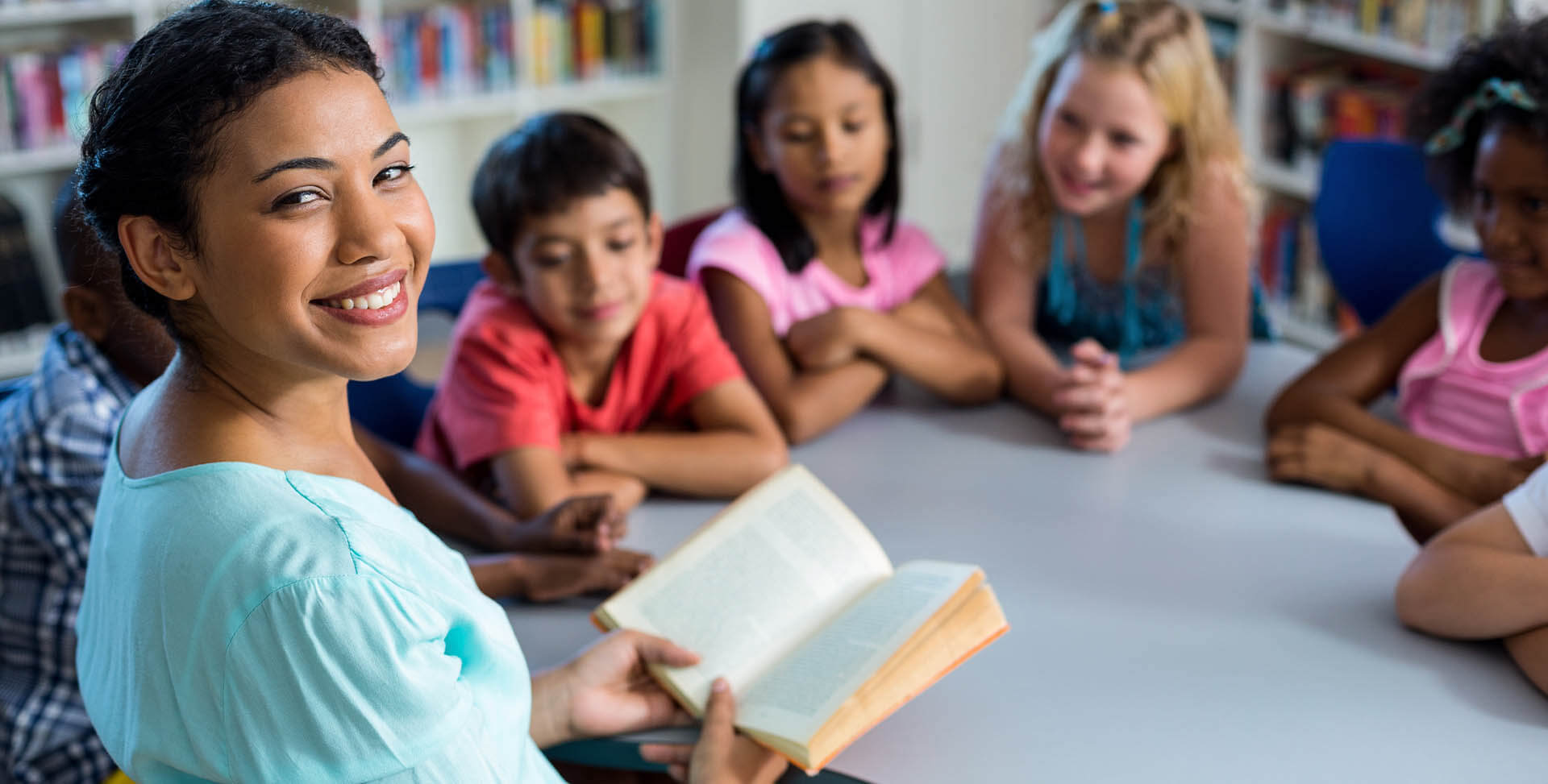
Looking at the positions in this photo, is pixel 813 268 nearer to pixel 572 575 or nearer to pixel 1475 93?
pixel 572 575

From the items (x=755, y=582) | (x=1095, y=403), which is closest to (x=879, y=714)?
(x=755, y=582)

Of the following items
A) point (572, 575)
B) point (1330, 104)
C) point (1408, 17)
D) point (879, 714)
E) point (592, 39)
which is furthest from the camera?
point (592, 39)

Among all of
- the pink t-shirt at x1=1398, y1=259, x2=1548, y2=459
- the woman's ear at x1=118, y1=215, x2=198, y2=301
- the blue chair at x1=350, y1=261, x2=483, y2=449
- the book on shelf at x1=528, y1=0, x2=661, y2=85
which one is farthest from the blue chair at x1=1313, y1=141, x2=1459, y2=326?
the book on shelf at x1=528, y1=0, x2=661, y2=85

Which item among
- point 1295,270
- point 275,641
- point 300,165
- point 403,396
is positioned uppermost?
point 300,165

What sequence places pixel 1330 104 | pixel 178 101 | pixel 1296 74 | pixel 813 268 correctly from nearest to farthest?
pixel 178 101 < pixel 813 268 < pixel 1330 104 < pixel 1296 74

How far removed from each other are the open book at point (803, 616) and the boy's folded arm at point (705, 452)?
231mm

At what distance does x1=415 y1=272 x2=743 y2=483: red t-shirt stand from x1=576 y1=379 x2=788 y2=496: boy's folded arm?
0.12ft

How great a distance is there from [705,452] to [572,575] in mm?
274

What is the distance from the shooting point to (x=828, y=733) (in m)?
1.03

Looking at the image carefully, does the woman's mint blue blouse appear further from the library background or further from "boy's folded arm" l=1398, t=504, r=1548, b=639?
the library background

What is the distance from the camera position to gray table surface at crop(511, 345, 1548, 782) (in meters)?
1.05

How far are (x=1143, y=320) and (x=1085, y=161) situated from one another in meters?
0.31

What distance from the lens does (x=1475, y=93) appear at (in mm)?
1571

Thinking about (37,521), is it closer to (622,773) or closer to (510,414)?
(510,414)
